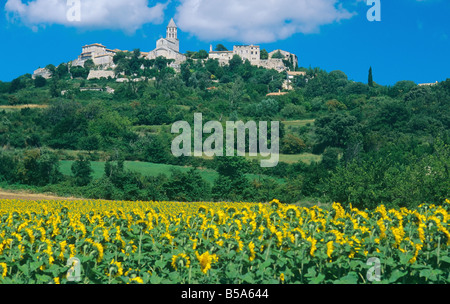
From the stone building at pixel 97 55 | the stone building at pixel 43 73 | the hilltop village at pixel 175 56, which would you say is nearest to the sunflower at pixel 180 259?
the hilltop village at pixel 175 56

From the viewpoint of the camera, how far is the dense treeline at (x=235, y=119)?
32406 millimetres

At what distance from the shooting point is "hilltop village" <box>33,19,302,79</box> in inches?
5763

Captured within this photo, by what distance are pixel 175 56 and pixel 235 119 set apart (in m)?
81.4

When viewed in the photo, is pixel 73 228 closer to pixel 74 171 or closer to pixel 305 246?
pixel 305 246

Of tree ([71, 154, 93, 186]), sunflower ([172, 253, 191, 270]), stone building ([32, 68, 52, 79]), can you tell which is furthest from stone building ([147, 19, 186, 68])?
sunflower ([172, 253, 191, 270])

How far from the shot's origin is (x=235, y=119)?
74.8 m

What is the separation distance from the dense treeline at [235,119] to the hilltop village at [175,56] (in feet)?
47.3

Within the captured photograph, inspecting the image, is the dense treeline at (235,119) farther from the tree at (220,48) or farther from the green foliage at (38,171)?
the tree at (220,48)

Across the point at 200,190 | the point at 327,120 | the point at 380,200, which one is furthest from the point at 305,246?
the point at 327,120

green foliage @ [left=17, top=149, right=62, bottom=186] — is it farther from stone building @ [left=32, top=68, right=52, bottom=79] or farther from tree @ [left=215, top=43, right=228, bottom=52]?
tree @ [left=215, top=43, right=228, bottom=52]

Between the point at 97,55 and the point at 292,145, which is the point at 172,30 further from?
the point at 292,145

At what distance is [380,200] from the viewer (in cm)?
2972

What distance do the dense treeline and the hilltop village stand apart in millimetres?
14423

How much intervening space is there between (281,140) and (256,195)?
24949 mm
